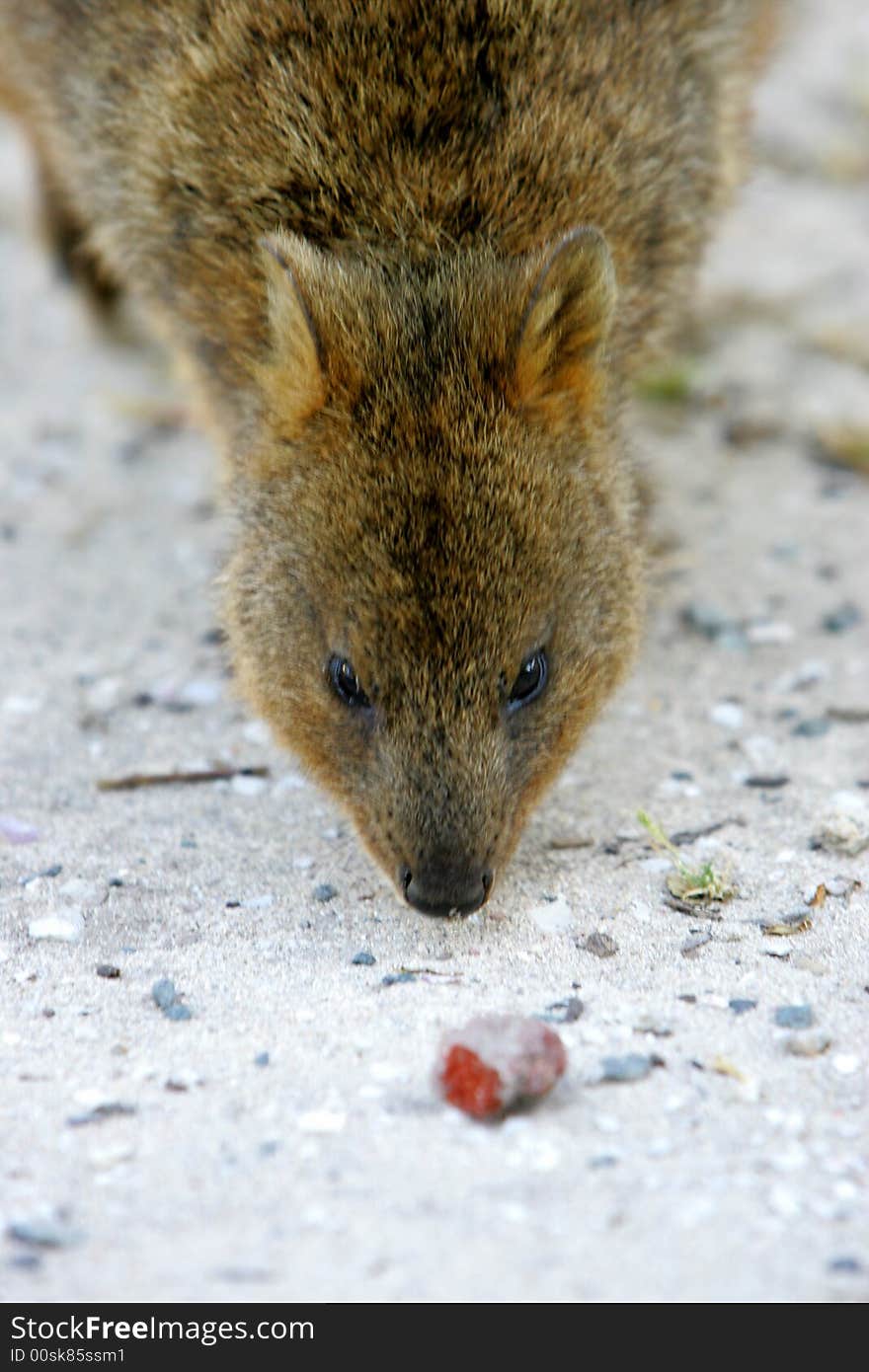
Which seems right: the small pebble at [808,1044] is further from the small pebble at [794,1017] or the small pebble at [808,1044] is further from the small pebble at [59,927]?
the small pebble at [59,927]

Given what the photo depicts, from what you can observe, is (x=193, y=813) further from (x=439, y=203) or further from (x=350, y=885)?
(x=439, y=203)

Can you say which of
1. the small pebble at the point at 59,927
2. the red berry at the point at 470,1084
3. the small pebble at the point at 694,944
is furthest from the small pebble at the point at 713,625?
the red berry at the point at 470,1084

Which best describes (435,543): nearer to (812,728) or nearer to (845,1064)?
(845,1064)

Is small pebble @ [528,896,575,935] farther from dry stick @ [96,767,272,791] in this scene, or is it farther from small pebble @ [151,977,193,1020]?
dry stick @ [96,767,272,791]

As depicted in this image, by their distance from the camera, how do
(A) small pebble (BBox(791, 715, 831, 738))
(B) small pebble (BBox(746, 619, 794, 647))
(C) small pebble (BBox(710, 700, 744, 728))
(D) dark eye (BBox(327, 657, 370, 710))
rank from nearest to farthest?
(D) dark eye (BBox(327, 657, 370, 710)) < (A) small pebble (BBox(791, 715, 831, 738)) < (C) small pebble (BBox(710, 700, 744, 728)) < (B) small pebble (BBox(746, 619, 794, 647))

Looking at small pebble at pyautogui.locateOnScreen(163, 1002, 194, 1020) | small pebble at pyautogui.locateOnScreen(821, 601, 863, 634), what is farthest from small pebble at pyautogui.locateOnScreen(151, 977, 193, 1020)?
small pebble at pyautogui.locateOnScreen(821, 601, 863, 634)

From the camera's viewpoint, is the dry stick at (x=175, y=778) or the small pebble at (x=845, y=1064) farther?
the dry stick at (x=175, y=778)

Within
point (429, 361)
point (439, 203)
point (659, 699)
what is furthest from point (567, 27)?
point (659, 699)

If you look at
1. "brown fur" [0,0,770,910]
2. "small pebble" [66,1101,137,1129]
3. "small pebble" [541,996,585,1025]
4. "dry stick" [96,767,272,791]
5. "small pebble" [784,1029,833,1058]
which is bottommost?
"dry stick" [96,767,272,791]
